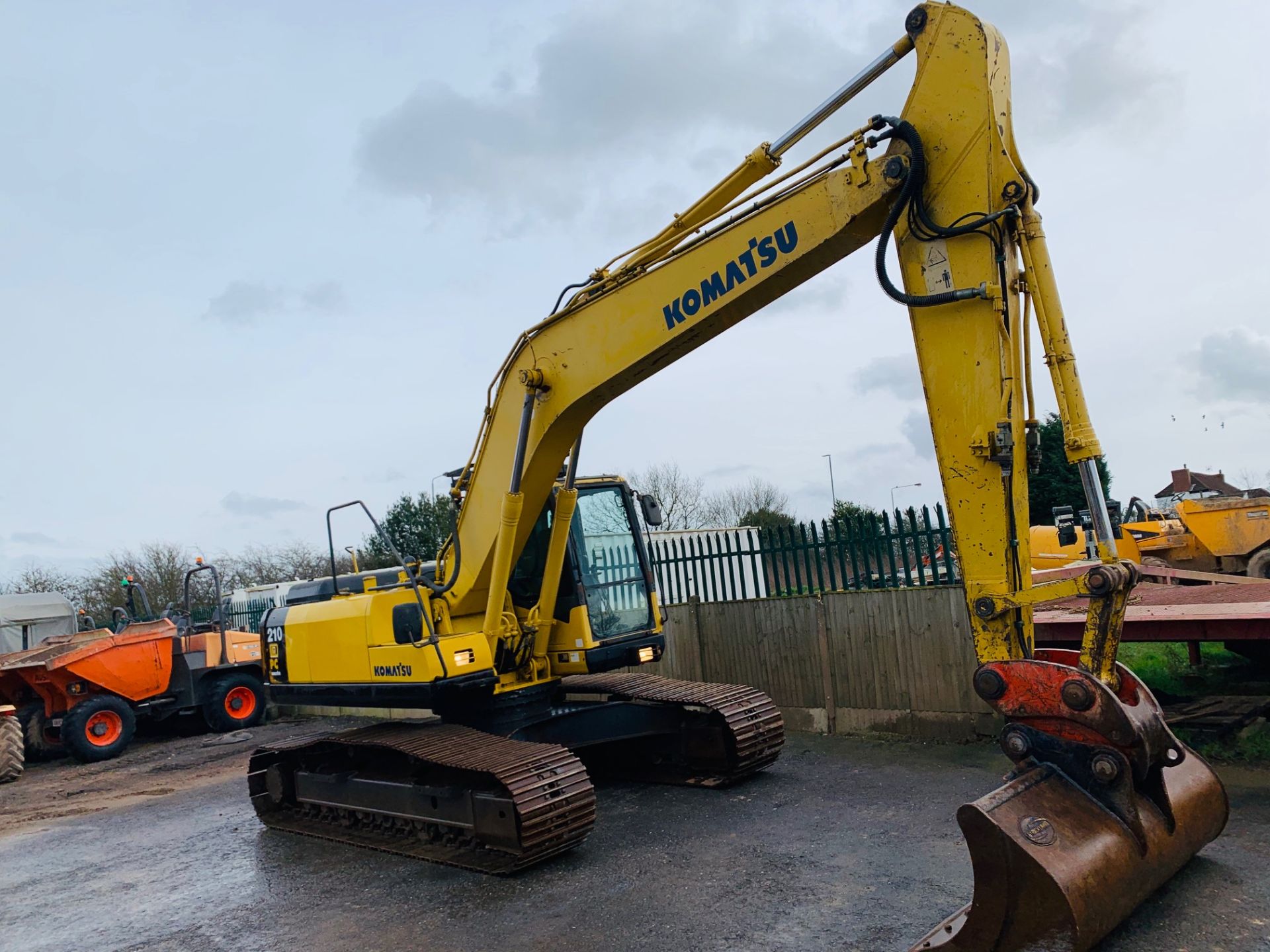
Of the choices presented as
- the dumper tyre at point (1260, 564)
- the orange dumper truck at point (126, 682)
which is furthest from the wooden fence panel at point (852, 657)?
the dumper tyre at point (1260, 564)

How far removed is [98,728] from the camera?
12.7 m

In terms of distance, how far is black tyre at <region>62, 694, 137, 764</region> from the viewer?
1241 centimetres

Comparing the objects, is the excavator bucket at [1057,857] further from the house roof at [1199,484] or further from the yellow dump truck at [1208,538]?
the house roof at [1199,484]

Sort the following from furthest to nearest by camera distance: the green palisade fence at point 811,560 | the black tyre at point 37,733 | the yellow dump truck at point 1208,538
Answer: the yellow dump truck at point 1208,538
the black tyre at point 37,733
the green palisade fence at point 811,560

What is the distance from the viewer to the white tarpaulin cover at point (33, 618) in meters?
19.4

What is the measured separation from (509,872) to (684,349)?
127 inches

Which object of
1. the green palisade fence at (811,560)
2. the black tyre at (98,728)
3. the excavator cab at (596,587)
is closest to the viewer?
the excavator cab at (596,587)

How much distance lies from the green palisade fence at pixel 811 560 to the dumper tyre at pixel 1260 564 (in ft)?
29.3

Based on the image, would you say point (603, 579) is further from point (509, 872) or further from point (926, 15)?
point (926, 15)

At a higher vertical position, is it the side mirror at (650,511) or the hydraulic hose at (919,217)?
the hydraulic hose at (919,217)

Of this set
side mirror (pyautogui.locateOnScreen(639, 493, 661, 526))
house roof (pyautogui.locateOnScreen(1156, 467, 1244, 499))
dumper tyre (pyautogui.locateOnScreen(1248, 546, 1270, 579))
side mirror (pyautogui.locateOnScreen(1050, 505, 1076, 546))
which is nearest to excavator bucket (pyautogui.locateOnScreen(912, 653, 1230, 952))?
side mirror (pyautogui.locateOnScreen(1050, 505, 1076, 546))

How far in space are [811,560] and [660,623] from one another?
219 centimetres

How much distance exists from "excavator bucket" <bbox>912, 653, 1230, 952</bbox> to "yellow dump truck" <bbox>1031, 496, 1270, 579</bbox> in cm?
1093

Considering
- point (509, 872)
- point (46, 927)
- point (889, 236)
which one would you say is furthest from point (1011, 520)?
point (46, 927)
